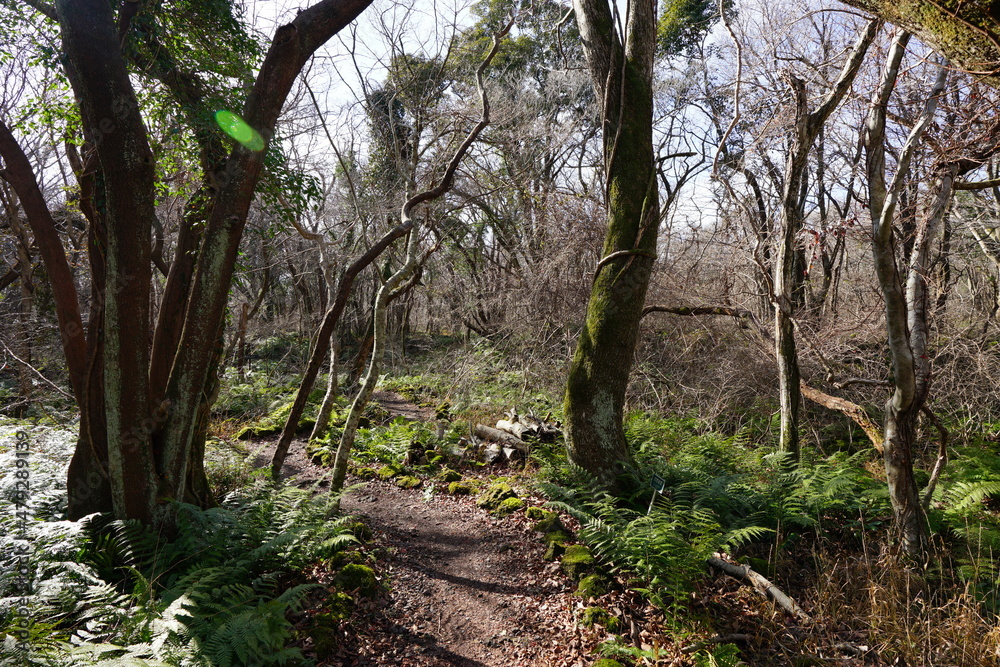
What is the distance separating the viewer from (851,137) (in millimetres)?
7984

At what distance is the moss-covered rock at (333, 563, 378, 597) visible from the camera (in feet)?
12.7

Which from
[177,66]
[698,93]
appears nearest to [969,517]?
[177,66]

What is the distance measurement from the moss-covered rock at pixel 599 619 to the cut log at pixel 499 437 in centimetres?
320

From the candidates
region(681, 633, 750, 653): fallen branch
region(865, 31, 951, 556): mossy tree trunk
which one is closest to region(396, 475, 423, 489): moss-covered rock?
region(681, 633, 750, 653): fallen branch

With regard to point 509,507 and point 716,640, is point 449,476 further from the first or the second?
point 716,640

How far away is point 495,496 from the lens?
18.1 feet

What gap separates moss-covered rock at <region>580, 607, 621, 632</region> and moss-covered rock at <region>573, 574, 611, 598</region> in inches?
7.0

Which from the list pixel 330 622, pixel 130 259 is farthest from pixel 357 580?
pixel 130 259

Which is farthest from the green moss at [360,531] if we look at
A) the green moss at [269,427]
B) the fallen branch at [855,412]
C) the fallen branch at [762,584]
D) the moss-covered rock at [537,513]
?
the fallen branch at [855,412]

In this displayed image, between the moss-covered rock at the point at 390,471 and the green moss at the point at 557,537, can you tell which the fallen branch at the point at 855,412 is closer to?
the green moss at the point at 557,537

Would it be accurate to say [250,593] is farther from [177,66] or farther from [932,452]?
[932,452]

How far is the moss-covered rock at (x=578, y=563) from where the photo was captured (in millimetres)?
3949

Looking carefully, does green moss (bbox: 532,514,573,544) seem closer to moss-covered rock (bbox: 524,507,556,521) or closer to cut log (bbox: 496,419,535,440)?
moss-covered rock (bbox: 524,507,556,521)

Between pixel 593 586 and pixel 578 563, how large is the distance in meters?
0.29
